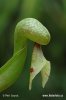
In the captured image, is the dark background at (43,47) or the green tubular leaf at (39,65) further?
the dark background at (43,47)

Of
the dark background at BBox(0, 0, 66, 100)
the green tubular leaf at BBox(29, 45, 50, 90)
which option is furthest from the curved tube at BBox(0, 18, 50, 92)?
the dark background at BBox(0, 0, 66, 100)

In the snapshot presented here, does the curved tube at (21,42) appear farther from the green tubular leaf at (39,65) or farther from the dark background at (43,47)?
the dark background at (43,47)

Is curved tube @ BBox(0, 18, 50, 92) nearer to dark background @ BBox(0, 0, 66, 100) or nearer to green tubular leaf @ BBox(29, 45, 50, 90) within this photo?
green tubular leaf @ BBox(29, 45, 50, 90)

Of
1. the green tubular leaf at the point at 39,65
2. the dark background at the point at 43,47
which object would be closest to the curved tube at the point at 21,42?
the green tubular leaf at the point at 39,65

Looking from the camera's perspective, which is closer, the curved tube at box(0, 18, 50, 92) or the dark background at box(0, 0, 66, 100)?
the curved tube at box(0, 18, 50, 92)

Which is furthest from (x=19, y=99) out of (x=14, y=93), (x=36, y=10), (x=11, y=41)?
(x=36, y=10)
